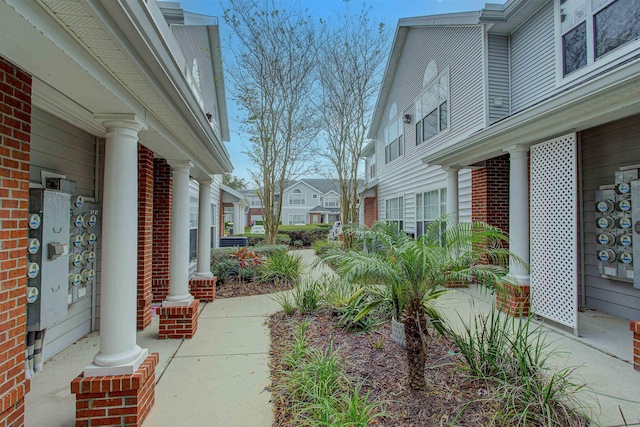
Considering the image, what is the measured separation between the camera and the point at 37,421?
279 cm

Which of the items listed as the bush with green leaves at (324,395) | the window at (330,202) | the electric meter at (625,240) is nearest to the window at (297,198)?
the window at (330,202)

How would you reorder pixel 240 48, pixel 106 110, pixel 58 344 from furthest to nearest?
pixel 240 48
pixel 58 344
pixel 106 110

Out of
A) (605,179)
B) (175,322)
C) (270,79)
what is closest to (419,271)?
(175,322)

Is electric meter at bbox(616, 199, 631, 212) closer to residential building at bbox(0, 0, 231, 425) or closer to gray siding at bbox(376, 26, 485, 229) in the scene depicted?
gray siding at bbox(376, 26, 485, 229)

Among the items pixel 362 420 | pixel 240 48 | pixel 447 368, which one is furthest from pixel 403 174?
pixel 362 420

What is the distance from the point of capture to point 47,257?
138 inches

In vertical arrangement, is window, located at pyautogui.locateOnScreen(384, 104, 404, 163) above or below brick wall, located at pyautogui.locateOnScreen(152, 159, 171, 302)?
above

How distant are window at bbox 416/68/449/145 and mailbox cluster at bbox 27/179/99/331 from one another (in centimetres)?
853

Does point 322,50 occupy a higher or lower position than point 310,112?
higher

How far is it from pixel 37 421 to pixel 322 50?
11308 millimetres

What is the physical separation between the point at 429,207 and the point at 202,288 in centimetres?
663

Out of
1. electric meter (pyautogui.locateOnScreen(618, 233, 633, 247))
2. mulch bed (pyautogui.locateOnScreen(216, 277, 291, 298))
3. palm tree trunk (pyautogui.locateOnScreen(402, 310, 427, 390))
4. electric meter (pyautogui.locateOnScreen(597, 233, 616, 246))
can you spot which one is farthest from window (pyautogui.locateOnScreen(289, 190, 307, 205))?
palm tree trunk (pyautogui.locateOnScreen(402, 310, 427, 390))

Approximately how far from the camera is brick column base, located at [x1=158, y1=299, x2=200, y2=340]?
4742 millimetres

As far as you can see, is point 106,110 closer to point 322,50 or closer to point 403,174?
point 322,50
